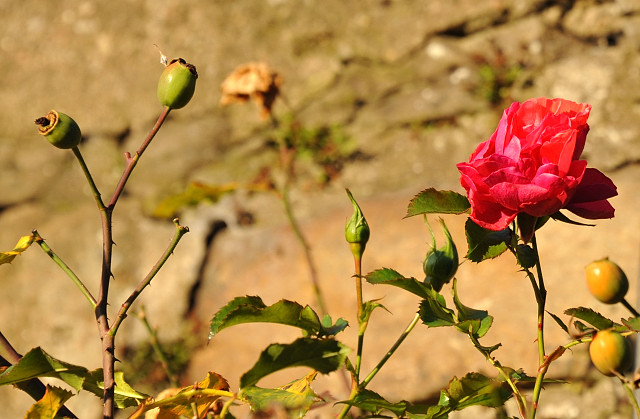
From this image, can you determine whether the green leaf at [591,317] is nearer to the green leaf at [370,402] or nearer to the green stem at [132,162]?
the green leaf at [370,402]

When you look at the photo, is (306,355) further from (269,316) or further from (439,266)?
(439,266)

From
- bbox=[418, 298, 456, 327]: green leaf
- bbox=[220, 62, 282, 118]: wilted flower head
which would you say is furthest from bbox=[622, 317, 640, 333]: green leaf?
bbox=[220, 62, 282, 118]: wilted flower head

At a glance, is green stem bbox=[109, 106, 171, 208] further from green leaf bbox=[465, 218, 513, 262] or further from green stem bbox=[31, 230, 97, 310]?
green leaf bbox=[465, 218, 513, 262]

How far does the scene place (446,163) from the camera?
2.09 meters

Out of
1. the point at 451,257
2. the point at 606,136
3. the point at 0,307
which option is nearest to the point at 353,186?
the point at 606,136

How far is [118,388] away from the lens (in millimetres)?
580

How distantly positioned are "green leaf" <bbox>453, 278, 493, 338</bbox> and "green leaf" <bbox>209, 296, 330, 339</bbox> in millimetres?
99

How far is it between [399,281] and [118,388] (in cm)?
23

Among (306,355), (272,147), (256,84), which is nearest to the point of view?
(306,355)

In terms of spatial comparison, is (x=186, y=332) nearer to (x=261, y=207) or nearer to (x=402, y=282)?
(x=261, y=207)

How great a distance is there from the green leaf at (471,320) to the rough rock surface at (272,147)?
3.91 ft

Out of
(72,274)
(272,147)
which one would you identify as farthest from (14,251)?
(272,147)

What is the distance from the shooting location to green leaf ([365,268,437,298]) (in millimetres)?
563

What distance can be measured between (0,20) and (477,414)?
72.2 inches
